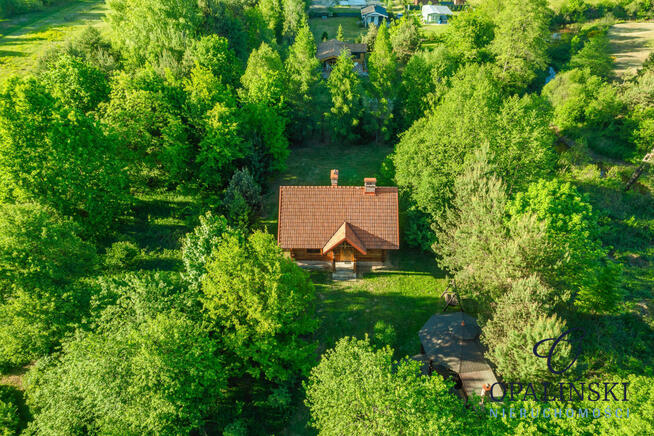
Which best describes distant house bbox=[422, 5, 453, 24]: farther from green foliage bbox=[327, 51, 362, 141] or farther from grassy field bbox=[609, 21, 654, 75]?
green foliage bbox=[327, 51, 362, 141]

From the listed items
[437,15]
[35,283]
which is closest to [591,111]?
[437,15]

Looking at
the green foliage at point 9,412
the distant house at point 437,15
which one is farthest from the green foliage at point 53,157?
the distant house at point 437,15

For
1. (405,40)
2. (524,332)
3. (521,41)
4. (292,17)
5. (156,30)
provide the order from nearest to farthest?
(524,332)
(156,30)
(521,41)
(405,40)
(292,17)

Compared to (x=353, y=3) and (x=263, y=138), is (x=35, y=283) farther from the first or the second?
(x=353, y=3)

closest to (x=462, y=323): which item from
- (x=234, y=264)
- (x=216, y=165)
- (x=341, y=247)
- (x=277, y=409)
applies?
(x=341, y=247)

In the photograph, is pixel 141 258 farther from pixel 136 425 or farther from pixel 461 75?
pixel 461 75

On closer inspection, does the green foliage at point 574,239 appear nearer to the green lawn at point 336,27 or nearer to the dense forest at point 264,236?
the dense forest at point 264,236

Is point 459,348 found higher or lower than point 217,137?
lower
